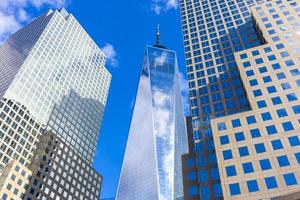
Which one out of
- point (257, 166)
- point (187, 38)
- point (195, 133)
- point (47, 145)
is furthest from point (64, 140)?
point (257, 166)

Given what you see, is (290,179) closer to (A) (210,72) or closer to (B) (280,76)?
(B) (280,76)

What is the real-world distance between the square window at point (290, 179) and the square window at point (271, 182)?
194cm

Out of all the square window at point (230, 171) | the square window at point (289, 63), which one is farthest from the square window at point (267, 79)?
the square window at point (230, 171)

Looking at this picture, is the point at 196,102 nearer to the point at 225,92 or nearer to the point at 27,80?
the point at 225,92

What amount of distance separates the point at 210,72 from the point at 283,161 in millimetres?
49794

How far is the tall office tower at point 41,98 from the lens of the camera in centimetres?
13550

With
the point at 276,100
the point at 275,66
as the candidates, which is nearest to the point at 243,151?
the point at 276,100

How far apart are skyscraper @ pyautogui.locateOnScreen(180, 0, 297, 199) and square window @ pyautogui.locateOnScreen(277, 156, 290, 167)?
161 cm

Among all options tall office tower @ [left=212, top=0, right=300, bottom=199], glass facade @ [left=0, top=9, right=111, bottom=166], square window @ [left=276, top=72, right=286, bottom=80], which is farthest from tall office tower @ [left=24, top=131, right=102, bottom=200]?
square window @ [left=276, top=72, right=286, bottom=80]

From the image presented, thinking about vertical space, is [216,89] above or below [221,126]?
above

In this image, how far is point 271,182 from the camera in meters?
63.7

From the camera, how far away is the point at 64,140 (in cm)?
16112

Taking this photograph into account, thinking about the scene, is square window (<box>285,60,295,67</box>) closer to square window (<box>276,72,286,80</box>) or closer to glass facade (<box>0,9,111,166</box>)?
square window (<box>276,72,286,80</box>)

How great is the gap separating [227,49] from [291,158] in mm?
57629
